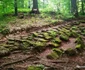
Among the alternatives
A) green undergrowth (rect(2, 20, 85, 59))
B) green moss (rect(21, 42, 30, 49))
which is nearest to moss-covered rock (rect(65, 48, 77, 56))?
green undergrowth (rect(2, 20, 85, 59))

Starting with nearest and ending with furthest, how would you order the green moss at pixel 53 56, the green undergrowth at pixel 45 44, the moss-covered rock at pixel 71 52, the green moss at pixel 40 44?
the green moss at pixel 53 56 < the green undergrowth at pixel 45 44 < the moss-covered rock at pixel 71 52 < the green moss at pixel 40 44

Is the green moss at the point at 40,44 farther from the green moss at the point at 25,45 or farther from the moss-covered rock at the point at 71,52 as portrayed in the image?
the moss-covered rock at the point at 71,52

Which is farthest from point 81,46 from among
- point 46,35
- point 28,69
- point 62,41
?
point 28,69

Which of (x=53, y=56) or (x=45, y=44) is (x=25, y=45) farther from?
(x=53, y=56)

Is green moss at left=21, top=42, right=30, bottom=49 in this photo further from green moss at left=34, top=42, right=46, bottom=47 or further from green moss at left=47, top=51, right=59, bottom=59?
green moss at left=47, top=51, right=59, bottom=59

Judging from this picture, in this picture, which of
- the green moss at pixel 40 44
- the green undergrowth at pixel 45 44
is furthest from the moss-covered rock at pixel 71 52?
the green moss at pixel 40 44

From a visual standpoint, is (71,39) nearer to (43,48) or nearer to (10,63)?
(43,48)

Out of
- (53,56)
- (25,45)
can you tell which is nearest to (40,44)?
(25,45)

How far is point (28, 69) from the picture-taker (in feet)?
16.6

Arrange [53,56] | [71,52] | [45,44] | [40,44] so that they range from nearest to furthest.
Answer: [53,56]
[71,52]
[40,44]
[45,44]

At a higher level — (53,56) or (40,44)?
(40,44)

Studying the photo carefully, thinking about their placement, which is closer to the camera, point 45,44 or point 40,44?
point 40,44

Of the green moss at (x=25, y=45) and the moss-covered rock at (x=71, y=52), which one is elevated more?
the green moss at (x=25, y=45)

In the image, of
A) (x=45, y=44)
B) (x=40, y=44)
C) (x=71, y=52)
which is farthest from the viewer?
(x=45, y=44)
